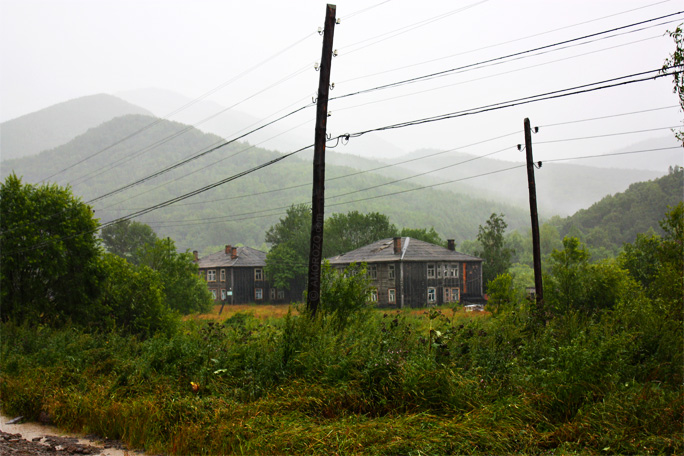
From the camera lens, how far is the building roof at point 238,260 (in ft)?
239

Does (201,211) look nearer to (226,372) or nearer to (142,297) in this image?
(142,297)

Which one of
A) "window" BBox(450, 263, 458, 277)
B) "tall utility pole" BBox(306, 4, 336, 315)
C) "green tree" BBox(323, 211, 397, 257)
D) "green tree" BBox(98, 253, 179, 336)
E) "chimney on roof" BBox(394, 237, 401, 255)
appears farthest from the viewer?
"green tree" BBox(323, 211, 397, 257)

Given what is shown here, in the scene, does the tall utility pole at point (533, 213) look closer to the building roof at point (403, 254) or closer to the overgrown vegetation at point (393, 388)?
the overgrown vegetation at point (393, 388)

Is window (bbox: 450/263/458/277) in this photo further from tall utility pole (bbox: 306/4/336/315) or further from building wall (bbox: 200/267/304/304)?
tall utility pole (bbox: 306/4/336/315)

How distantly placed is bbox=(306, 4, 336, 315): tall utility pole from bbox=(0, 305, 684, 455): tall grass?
1.45 m

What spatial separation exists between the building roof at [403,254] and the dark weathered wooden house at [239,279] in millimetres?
19471

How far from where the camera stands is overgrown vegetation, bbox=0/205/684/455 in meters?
6.72

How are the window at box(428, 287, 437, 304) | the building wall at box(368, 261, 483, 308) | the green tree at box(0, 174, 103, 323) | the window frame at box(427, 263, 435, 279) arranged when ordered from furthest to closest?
the window frame at box(427, 263, 435, 279)
the window at box(428, 287, 437, 304)
the building wall at box(368, 261, 483, 308)
the green tree at box(0, 174, 103, 323)

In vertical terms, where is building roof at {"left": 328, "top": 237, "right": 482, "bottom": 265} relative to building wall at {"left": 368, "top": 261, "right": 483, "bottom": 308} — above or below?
above

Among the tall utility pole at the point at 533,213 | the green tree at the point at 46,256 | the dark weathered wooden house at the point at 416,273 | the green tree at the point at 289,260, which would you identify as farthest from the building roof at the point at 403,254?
the tall utility pole at the point at 533,213

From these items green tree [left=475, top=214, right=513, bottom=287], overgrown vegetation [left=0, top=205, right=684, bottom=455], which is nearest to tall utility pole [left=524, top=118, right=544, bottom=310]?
overgrown vegetation [left=0, top=205, right=684, bottom=455]

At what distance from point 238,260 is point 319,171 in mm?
62641

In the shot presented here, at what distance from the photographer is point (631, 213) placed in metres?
130

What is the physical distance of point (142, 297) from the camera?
23.4 m
